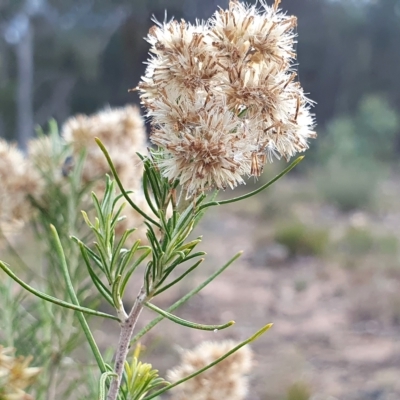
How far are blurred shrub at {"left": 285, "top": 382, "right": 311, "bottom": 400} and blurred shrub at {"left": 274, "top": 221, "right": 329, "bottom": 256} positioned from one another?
2.75 meters

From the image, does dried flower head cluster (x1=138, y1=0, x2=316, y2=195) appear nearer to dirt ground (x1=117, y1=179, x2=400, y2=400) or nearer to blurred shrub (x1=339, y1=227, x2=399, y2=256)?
dirt ground (x1=117, y1=179, x2=400, y2=400)

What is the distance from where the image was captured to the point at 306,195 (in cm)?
831

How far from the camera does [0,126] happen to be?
12.4 metres

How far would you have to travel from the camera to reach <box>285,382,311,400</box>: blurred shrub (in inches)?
109

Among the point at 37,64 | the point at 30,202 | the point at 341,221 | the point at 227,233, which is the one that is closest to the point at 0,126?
the point at 37,64

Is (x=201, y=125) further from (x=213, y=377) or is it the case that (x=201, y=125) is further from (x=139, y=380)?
(x=213, y=377)

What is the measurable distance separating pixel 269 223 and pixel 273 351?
3.58 meters

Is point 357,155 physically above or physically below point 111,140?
above

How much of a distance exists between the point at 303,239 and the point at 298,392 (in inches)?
114

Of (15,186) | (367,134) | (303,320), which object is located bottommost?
(15,186)

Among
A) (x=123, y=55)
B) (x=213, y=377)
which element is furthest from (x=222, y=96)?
(x=123, y=55)

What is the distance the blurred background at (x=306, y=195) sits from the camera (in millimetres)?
3504

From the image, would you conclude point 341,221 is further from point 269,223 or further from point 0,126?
point 0,126

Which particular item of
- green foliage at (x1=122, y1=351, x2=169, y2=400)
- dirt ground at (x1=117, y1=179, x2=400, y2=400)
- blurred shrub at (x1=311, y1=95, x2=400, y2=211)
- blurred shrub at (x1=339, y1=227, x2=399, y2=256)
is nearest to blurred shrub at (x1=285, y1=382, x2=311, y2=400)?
dirt ground at (x1=117, y1=179, x2=400, y2=400)
